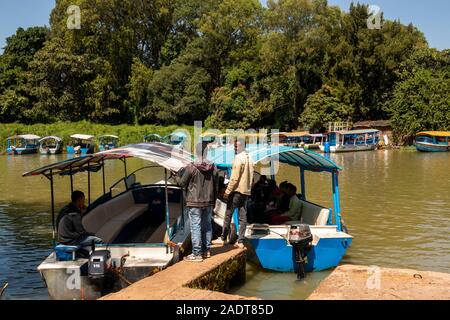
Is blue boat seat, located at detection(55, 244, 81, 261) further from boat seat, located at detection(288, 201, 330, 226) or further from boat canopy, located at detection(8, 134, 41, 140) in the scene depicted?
boat canopy, located at detection(8, 134, 41, 140)

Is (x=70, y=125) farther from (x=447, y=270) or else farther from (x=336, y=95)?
(x=447, y=270)

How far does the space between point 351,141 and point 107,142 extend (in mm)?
20715

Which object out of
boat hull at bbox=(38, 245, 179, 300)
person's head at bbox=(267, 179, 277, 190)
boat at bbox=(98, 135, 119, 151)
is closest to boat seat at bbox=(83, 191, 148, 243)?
boat hull at bbox=(38, 245, 179, 300)

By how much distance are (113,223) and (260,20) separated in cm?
4493

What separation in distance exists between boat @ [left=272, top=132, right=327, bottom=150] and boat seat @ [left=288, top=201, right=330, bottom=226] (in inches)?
1313

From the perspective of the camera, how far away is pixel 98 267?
23.1 ft

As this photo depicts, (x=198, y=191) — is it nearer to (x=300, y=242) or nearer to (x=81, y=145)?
(x=300, y=242)

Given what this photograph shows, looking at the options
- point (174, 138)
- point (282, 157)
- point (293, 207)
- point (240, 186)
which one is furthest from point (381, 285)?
point (174, 138)

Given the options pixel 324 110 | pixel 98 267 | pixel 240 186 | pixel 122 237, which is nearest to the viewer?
pixel 98 267

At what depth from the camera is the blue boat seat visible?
7449 millimetres

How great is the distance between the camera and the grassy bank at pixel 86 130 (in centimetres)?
4678

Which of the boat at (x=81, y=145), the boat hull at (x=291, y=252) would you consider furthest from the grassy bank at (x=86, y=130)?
the boat hull at (x=291, y=252)
